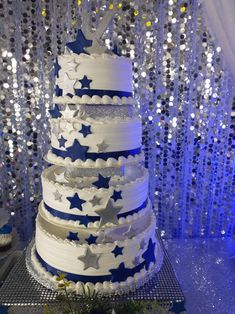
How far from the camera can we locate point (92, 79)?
39.1 inches

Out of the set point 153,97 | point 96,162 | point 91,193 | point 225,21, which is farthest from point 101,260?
point 225,21

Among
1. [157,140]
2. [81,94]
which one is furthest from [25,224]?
[81,94]

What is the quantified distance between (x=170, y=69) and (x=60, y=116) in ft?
2.90

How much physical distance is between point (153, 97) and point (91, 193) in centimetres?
90

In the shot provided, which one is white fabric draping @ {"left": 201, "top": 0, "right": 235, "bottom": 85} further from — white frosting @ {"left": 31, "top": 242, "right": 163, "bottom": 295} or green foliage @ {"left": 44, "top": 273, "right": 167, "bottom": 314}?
green foliage @ {"left": 44, "top": 273, "right": 167, "bottom": 314}

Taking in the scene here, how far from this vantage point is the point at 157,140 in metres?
1.77

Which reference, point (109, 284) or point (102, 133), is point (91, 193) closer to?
point (102, 133)

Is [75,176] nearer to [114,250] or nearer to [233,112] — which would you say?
[114,250]

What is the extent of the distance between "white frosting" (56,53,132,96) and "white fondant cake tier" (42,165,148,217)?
0.36 meters

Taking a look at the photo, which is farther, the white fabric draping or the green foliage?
the white fabric draping

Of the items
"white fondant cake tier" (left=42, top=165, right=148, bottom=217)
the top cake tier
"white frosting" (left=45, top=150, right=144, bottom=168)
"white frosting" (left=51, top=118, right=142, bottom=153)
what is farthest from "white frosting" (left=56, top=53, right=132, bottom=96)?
"white fondant cake tier" (left=42, top=165, right=148, bottom=217)

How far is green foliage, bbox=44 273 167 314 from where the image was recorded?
3.22 ft

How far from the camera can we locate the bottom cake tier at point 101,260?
1062 millimetres

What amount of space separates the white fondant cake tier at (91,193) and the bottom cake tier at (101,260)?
11 cm
